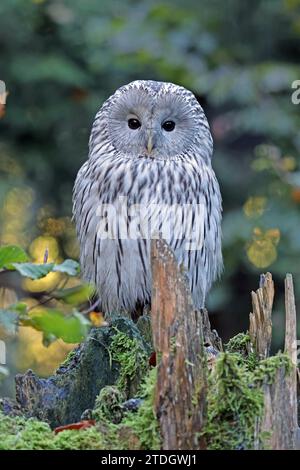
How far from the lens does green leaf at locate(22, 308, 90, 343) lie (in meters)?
2.62

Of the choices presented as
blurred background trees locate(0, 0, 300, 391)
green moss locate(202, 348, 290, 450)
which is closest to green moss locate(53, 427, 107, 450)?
green moss locate(202, 348, 290, 450)

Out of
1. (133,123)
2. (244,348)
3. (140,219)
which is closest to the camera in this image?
(244,348)

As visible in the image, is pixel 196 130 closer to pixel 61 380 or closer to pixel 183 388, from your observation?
pixel 61 380

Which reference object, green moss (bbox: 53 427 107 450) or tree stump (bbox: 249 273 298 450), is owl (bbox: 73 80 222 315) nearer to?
tree stump (bbox: 249 273 298 450)

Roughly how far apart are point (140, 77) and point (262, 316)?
13.7ft

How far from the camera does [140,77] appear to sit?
7289 mm

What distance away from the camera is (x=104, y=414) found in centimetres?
303

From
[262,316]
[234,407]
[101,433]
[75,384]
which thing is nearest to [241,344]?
[262,316]

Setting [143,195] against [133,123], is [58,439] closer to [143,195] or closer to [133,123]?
[143,195]

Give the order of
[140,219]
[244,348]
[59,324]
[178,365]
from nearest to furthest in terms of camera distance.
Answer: [59,324]
[178,365]
[244,348]
[140,219]

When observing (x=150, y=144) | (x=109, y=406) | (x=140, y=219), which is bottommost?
(x=109, y=406)

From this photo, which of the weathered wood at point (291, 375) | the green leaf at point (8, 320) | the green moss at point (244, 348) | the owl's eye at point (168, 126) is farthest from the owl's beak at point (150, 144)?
the green leaf at point (8, 320)

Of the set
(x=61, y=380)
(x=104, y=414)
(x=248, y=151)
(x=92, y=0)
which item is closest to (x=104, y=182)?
(x=61, y=380)

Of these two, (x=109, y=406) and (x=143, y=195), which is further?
(x=143, y=195)
